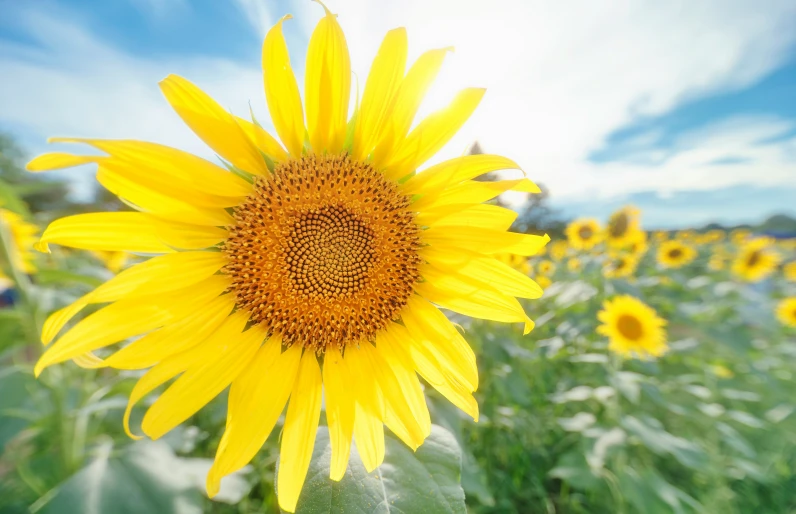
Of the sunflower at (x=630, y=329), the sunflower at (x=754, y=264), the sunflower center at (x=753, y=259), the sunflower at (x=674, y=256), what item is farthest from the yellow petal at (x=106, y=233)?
the sunflower center at (x=753, y=259)

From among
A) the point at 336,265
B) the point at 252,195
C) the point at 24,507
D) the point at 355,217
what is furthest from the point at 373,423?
the point at 24,507

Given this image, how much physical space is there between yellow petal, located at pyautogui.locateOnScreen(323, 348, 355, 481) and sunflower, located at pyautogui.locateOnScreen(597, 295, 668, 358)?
4.05 meters

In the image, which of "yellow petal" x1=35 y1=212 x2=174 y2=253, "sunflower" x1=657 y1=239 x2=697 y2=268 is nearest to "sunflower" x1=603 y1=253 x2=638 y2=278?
"sunflower" x1=657 y1=239 x2=697 y2=268

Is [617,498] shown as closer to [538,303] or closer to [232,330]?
[538,303]

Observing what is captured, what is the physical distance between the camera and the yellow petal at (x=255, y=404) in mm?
1275

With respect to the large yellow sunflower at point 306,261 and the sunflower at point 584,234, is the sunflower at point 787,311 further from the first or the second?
the large yellow sunflower at point 306,261

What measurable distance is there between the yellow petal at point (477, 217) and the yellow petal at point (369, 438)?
25.6 inches

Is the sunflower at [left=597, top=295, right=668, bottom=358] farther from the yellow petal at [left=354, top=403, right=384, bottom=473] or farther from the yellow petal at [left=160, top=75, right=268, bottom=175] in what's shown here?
the yellow petal at [left=160, top=75, right=268, bottom=175]

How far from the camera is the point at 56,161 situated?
1066 millimetres

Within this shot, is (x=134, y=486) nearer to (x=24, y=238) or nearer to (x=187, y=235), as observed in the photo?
(x=187, y=235)

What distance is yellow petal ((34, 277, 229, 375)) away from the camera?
112 centimetres

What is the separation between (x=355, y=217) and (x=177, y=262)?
57cm

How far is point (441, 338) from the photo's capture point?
4.96ft

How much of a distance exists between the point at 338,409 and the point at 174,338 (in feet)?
1.74
